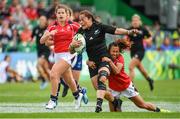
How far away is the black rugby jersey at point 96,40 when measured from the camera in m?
16.6

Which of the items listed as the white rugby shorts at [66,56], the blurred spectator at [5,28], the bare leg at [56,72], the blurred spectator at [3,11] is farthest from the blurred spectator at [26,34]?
the bare leg at [56,72]

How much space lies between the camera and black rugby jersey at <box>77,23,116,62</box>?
16578mm

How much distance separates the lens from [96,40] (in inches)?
654

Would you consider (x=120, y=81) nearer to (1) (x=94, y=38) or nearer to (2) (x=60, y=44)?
(1) (x=94, y=38)

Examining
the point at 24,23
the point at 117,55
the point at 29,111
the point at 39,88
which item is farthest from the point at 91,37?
the point at 24,23

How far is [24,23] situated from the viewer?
31891 mm

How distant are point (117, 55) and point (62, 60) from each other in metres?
1.90

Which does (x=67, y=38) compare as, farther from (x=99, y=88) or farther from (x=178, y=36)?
(x=178, y=36)

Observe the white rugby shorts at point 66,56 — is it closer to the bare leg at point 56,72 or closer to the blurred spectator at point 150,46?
the bare leg at point 56,72

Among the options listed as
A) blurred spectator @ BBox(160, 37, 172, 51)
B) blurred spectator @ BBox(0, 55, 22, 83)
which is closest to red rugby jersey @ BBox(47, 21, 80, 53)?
blurred spectator @ BBox(0, 55, 22, 83)

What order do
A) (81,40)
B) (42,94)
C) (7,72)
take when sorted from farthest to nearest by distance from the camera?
(7,72) < (42,94) < (81,40)

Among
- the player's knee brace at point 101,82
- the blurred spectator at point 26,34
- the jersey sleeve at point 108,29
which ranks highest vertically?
the blurred spectator at point 26,34

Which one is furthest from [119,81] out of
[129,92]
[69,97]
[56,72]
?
[69,97]

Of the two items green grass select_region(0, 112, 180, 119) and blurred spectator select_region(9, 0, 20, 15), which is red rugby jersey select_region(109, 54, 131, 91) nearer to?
green grass select_region(0, 112, 180, 119)
